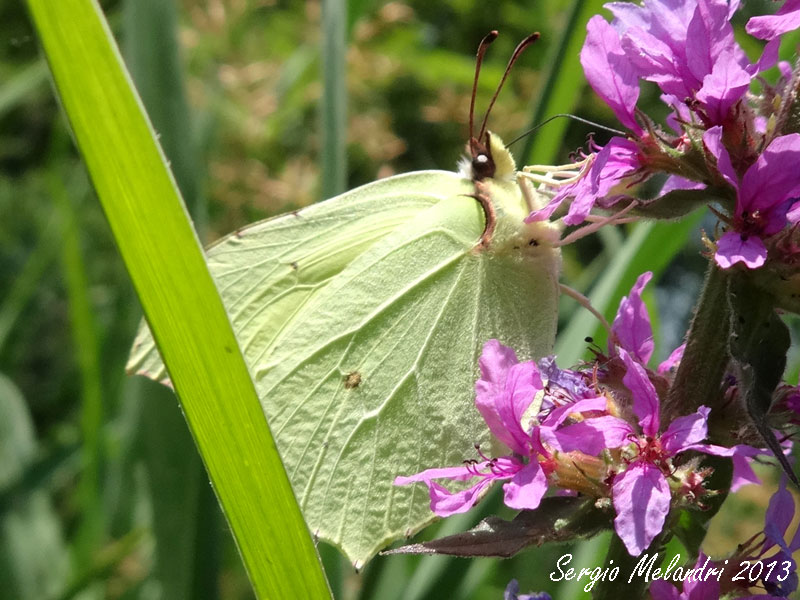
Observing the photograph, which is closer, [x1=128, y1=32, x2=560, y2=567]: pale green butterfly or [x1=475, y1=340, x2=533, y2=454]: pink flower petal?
[x1=475, y1=340, x2=533, y2=454]: pink flower petal

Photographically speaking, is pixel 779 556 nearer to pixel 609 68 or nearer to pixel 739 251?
pixel 739 251

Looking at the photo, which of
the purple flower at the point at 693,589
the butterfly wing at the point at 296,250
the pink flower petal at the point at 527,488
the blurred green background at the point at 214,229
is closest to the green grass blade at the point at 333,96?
the blurred green background at the point at 214,229

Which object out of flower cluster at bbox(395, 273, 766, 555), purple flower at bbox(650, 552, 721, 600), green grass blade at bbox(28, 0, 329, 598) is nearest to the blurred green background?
flower cluster at bbox(395, 273, 766, 555)

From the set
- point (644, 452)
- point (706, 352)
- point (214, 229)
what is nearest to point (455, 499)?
point (644, 452)

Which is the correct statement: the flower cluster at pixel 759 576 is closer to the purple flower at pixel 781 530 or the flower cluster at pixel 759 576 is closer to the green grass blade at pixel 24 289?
the purple flower at pixel 781 530

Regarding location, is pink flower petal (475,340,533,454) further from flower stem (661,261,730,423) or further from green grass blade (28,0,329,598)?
green grass blade (28,0,329,598)

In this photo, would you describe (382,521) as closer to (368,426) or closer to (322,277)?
(368,426)
